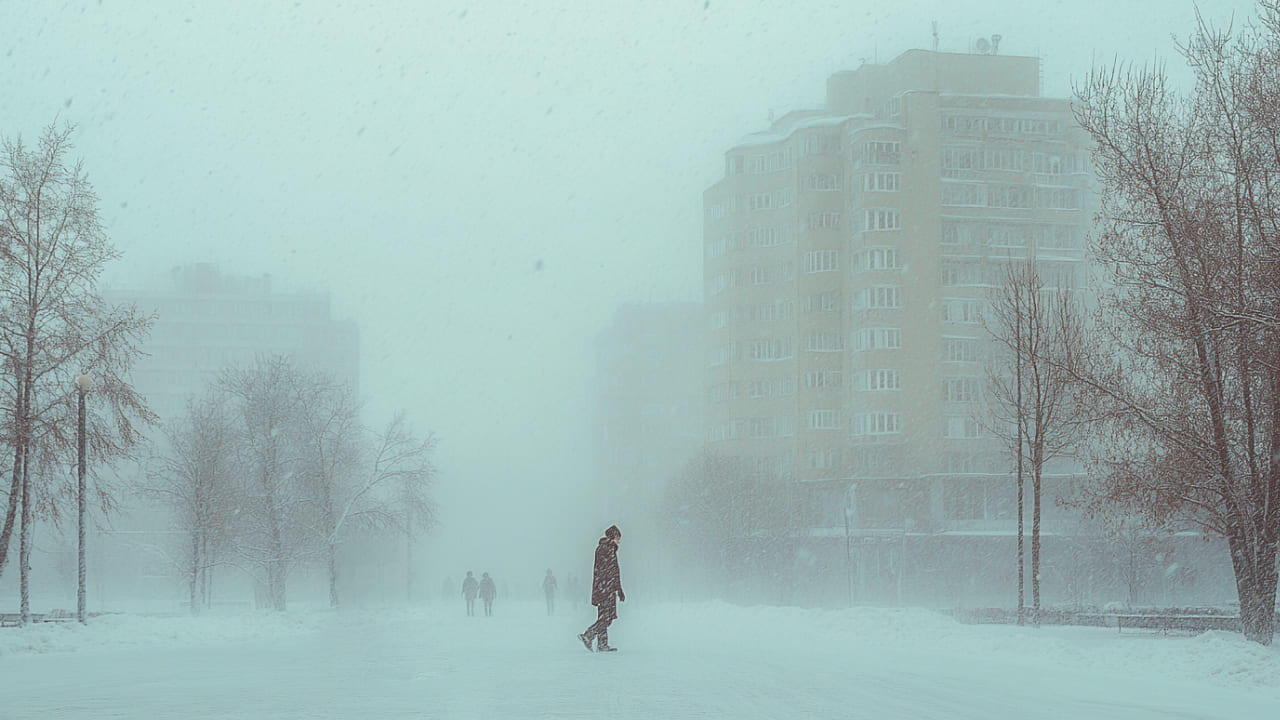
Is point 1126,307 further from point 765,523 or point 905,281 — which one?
point 905,281

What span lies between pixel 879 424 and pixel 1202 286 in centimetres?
5925

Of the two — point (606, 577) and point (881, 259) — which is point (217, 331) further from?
point (606, 577)

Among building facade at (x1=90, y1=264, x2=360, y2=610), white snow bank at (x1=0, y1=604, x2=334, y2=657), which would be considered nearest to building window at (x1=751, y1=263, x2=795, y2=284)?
white snow bank at (x1=0, y1=604, x2=334, y2=657)

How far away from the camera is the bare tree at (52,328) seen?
2973cm

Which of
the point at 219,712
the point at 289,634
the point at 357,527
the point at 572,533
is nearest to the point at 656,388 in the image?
the point at 572,533

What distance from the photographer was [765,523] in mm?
70750

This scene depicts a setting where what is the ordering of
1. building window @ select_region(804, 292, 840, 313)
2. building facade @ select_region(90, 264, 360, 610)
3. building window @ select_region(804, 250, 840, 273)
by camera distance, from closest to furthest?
building window @ select_region(804, 250, 840, 273) < building window @ select_region(804, 292, 840, 313) < building facade @ select_region(90, 264, 360, 610)

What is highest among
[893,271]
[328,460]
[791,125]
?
[791,125]

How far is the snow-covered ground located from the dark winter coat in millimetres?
825

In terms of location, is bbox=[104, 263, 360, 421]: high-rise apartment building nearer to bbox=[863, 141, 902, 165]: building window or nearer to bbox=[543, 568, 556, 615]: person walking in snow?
bbox=[863, 141, 902, 165]: building window

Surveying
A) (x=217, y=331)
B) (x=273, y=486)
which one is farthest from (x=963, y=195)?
(x=217, y=331)

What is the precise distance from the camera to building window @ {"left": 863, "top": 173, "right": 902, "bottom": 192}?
3233 inches

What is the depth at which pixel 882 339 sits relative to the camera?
8056cm

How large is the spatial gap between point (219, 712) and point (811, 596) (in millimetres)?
→ 65547
